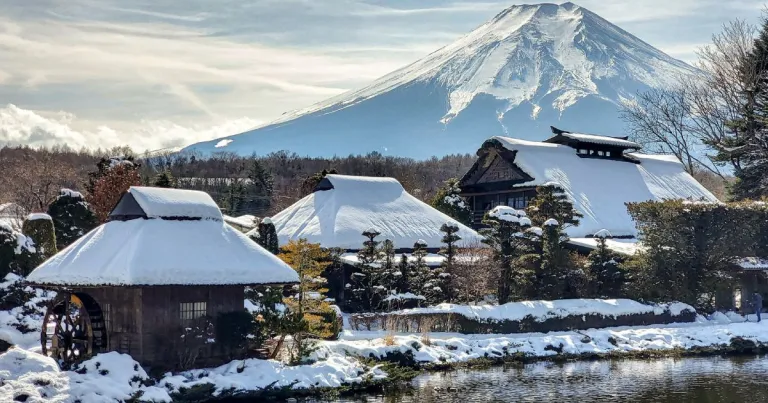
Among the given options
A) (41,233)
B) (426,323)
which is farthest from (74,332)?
(426,323)

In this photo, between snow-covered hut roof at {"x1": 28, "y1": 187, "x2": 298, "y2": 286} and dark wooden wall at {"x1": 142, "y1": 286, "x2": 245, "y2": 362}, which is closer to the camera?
snow-covered hut roof at {"x1": 28, "y1": 187, "x2": 298, "y2": 286}

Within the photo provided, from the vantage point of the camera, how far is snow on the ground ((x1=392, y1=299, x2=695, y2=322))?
92.5 ft

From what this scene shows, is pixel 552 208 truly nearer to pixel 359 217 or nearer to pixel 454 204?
pixel 359 217

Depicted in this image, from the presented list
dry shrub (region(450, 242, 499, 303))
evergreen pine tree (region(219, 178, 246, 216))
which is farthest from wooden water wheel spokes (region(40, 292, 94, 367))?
evergreen pine tree (region(219, 178, 246, 216))

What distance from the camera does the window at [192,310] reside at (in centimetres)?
2125

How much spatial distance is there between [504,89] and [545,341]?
16939cm

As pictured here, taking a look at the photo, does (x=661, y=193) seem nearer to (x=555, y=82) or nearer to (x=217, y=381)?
(x=217, y=381)

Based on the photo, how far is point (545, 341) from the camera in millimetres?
26891

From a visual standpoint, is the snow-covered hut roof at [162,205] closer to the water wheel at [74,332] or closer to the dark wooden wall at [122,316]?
the dark wooden wall at [122,316]

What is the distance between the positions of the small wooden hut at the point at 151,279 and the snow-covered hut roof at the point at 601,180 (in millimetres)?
22094

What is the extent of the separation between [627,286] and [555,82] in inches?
6428

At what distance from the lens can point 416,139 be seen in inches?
7776

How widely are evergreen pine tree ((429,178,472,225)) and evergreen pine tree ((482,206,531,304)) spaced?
14154mm

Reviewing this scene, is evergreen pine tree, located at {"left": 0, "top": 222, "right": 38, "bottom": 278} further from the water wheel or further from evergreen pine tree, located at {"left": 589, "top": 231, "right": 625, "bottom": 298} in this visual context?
evergreen pine tree, located at {"left": 589, "top": 231, "right": 625, "bottom": 298}
